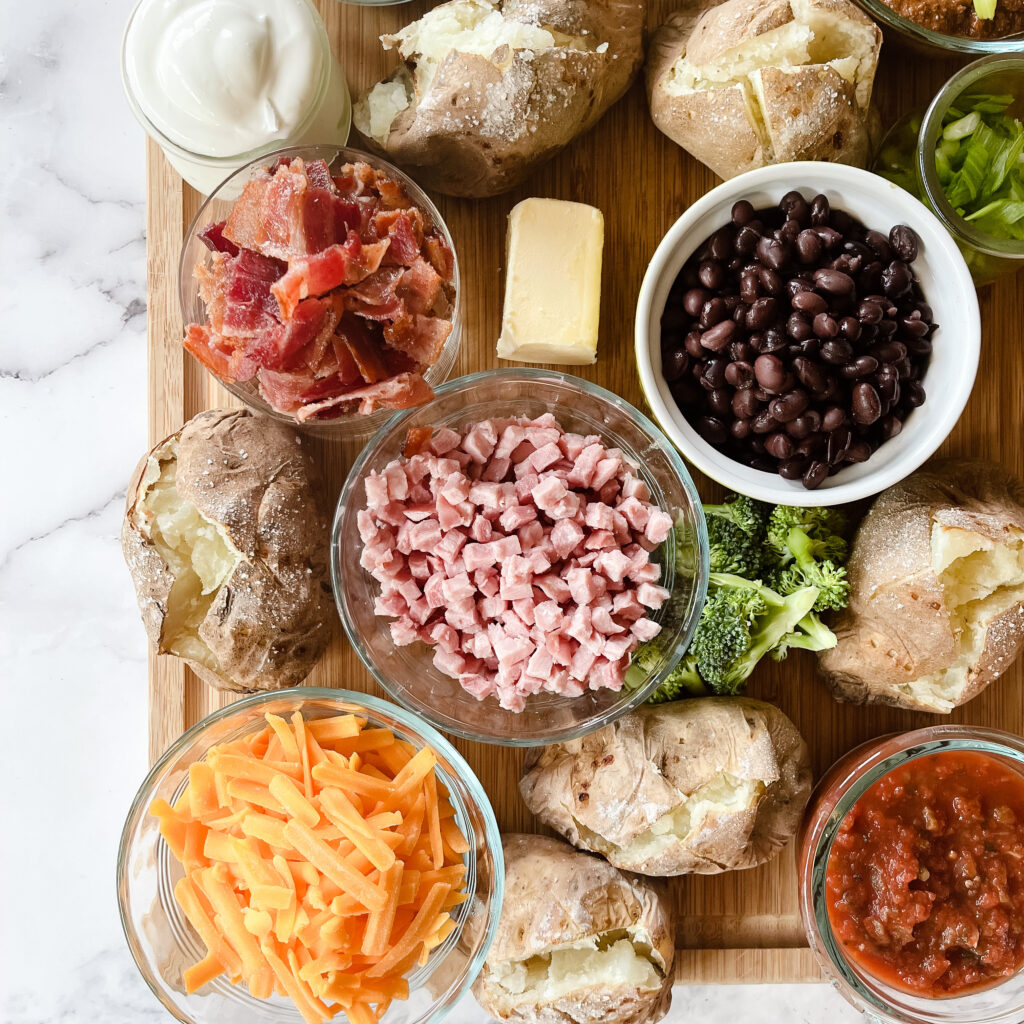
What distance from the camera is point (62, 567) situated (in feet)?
8.03

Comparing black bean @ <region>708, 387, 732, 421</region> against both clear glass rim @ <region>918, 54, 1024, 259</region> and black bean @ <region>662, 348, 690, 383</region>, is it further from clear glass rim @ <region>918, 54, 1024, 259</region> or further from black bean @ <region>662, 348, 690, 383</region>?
clear glass rim @ <region>918, 54, 1024, 259</region>

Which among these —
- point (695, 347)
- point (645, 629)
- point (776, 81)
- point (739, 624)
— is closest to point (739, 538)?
point (739, 624)

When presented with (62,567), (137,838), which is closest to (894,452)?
(137,838)

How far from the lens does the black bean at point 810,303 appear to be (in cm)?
181

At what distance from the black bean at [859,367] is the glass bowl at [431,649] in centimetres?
36

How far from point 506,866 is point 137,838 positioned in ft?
2.50

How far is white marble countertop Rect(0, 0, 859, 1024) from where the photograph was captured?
2.38 meters

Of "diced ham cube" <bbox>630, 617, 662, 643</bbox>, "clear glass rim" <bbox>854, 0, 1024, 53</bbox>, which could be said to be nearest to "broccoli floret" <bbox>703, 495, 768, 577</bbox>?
"diced ham cube" <bbox>630, 617, 662, 643</bbox>

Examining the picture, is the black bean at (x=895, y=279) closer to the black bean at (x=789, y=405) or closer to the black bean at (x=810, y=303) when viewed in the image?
the black bean at (x=810, y=303)

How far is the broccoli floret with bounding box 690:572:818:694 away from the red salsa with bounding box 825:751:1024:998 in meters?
0.36

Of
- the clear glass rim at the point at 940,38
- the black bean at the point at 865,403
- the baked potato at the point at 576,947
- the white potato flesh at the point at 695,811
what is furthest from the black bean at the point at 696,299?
the baked potato at the point at 576,947

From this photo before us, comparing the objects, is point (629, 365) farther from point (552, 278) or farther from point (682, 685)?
point (682, 685)

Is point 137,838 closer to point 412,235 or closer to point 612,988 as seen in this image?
point 612,988

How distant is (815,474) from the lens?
1.89m
